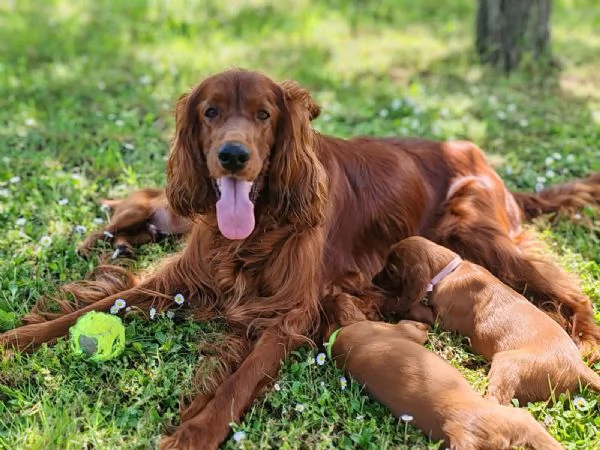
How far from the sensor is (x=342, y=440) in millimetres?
2939

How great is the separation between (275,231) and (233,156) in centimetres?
57

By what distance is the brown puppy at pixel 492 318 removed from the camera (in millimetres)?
3047

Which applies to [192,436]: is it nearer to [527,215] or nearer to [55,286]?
[55,286]

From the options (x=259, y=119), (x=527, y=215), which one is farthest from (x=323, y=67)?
(x=259, y=119)

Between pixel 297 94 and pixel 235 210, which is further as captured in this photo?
pixel 297 94

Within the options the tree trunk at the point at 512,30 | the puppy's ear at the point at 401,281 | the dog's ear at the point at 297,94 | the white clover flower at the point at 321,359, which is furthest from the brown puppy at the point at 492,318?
the tree trunk at the point at 512,30

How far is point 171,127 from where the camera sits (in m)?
5.78

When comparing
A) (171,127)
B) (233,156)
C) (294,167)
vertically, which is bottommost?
(171,127)

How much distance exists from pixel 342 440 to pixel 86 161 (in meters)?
3.10

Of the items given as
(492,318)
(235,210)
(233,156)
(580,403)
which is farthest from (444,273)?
(233,156)

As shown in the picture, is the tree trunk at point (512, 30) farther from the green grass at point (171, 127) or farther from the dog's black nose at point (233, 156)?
the dog's black nose at point (233, 156)

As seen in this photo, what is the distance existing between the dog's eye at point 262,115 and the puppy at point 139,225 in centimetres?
112

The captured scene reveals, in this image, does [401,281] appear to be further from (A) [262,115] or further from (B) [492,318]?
Answer: (A) [262,115]

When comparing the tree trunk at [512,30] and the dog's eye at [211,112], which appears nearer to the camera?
the dog's eye at [211,112]
